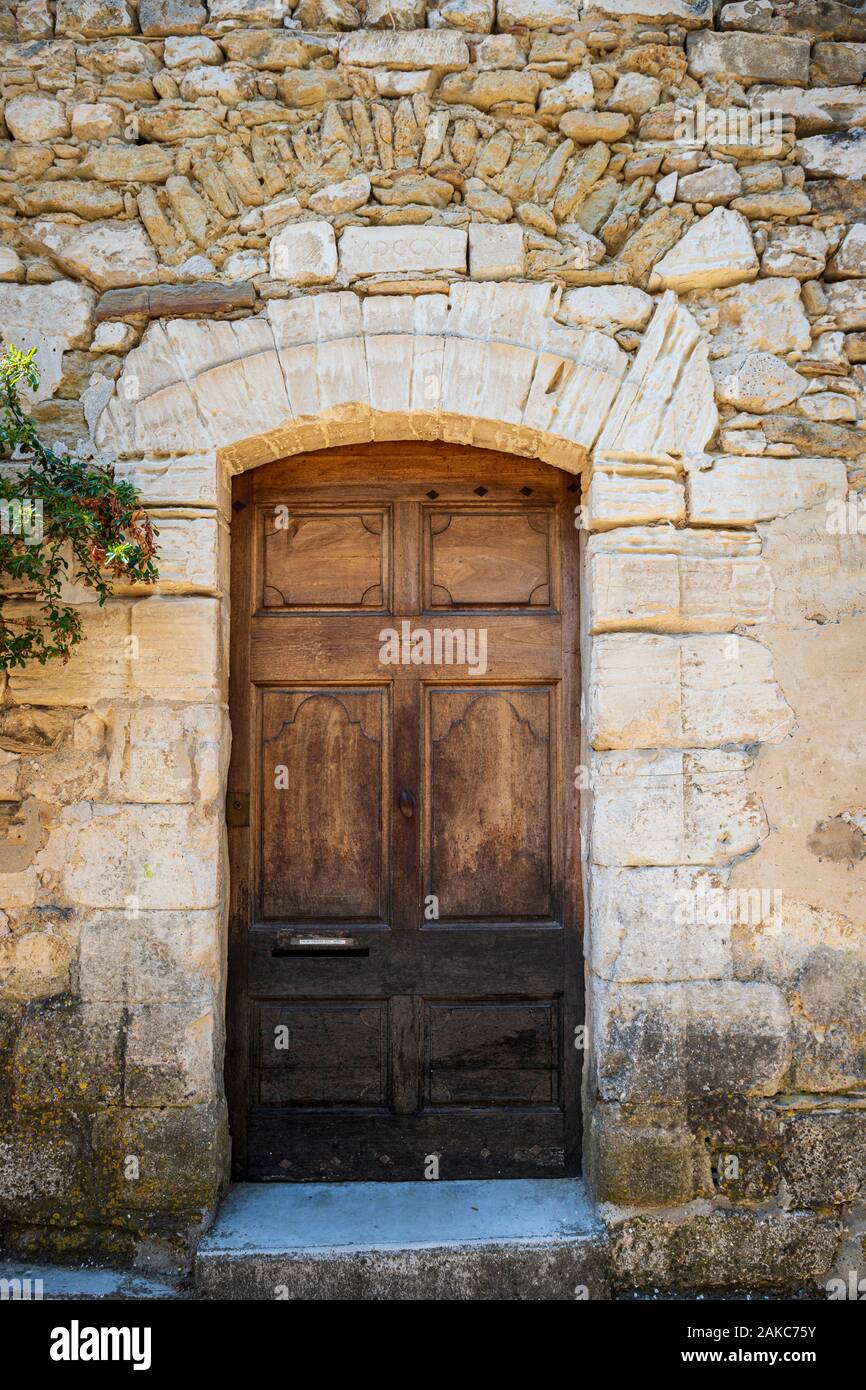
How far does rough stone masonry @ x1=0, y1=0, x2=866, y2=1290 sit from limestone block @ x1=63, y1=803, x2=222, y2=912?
1cm

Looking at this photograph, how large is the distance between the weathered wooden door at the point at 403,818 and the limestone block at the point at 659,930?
10.1 inches

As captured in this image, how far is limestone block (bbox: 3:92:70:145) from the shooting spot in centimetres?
278

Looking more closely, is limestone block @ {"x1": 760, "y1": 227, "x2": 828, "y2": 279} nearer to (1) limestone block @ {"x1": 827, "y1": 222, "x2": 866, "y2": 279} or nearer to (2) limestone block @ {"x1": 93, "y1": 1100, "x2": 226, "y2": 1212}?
(1) limestone block @ {"x1": 827, "y1": 222, "x2": 866, "y2": 279}

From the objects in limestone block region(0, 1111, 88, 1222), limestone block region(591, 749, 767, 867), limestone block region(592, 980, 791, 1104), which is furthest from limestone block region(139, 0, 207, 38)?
limestone block region(0, 1111, 88, 1222)

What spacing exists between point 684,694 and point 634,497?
2.01ft

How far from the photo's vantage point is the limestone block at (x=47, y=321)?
2779 mm

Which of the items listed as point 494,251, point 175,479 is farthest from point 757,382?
point 175,479

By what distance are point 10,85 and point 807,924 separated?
3.55 metres

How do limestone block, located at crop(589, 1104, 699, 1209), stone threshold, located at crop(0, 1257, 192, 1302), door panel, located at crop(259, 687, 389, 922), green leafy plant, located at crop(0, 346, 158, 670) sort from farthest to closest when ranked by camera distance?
1. door panel, located at crop(259, 687, 389, 922)
2. limestone block, located at crop(589, 1104, 699, 1209)
3. stone threshold, located at crop(0, 1257, 192, 1302)
4. green leafy plant, located at crop(0, 346, 158, 670)

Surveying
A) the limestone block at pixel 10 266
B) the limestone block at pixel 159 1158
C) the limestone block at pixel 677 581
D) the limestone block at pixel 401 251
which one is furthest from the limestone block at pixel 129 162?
the limestone block at pixel 159 1158

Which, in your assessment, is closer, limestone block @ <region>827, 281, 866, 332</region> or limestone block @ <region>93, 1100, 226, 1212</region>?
limestone block @ <region>93, 1100, 226, 1212</region>

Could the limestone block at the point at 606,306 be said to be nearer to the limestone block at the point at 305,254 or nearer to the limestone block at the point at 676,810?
the limestone block at the point at 305,254

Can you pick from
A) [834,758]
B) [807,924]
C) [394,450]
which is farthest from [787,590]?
[394,450]

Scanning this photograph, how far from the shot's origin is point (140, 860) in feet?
8.74
